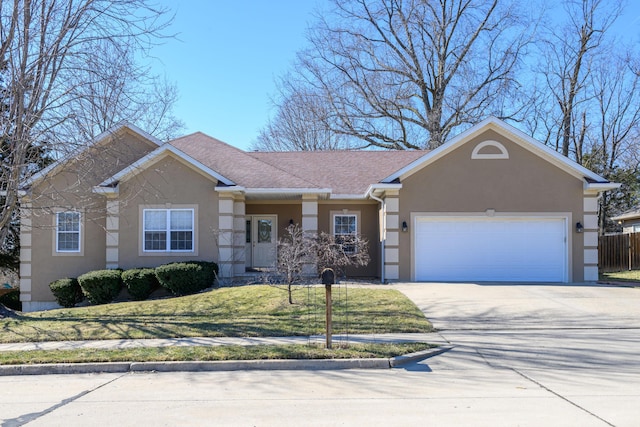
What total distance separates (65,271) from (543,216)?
629 inches

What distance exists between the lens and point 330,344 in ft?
29.2

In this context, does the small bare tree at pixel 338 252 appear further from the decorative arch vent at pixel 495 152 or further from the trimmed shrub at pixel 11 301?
the trimmed shrub at pixel 11 301

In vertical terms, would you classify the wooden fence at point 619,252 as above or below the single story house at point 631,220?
below

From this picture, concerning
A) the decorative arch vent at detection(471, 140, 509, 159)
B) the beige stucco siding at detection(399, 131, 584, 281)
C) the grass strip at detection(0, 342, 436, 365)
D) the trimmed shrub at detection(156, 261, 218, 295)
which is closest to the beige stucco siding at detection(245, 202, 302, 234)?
the beige stucco siding at detection(399, 131, 584, 281)

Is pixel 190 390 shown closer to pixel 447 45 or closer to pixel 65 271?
pixel 65 271

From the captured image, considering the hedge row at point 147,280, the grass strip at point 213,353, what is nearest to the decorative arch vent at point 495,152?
the hedge row at point 147,280

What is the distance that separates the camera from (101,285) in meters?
16.4

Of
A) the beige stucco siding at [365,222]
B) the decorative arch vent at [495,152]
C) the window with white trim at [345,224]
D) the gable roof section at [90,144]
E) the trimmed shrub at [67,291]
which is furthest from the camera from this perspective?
the window with white trim at [345,224]

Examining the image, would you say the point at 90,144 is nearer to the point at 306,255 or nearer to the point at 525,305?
the point at 306,255

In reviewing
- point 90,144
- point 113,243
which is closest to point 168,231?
point 113,243

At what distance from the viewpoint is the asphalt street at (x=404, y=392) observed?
5.80 meters

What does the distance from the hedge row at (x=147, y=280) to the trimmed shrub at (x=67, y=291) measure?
45 centimetres

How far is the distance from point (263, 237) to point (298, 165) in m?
3.92

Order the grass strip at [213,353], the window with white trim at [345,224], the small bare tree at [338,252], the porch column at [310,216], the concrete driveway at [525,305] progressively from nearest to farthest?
the grass strip at [213,353] → the concrete driveway at [525,305] → the small bare tree at [338,252] → the porch column at [310,216] → the window with white trim at [345,224]
